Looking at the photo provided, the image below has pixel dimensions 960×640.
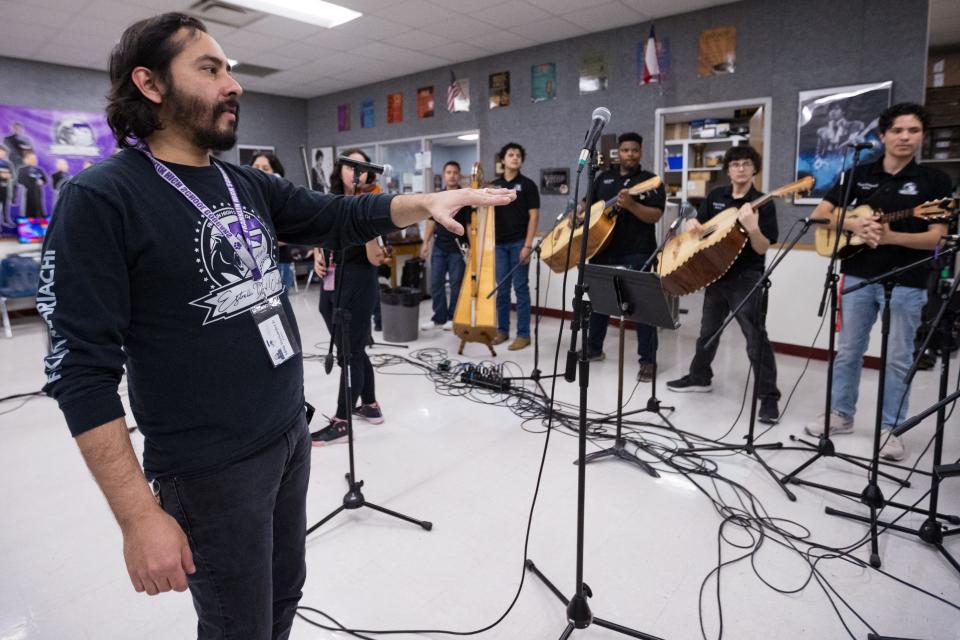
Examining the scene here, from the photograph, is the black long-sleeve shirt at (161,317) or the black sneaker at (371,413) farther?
the black sneaker at (371,413)

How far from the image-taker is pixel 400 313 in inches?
203

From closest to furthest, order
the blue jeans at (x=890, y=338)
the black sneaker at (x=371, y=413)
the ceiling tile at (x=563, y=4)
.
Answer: the blue jeans at (x=890, y=338) → the black sneaker at (x=371, y=413) → the ceiling tile at (x=563, y=4)

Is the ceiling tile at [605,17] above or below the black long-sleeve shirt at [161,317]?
above

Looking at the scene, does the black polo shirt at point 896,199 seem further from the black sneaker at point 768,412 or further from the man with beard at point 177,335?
the man with beard at point 177,335

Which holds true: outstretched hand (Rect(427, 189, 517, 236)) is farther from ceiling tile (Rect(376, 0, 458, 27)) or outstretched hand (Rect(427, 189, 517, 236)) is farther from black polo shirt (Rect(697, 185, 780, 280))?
ceiling tile (Rect(376, 0, 458, 27))

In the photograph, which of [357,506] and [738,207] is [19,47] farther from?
[738,207]

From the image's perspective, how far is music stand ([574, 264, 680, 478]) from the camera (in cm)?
245

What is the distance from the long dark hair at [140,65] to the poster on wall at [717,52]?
484cm

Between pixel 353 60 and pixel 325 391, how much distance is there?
14.5 feet

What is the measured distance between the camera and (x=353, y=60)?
6578 mm

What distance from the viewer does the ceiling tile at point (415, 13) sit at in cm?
475

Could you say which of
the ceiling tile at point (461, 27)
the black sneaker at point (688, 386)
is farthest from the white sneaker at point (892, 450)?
the ceiling tile at point (461, 27)

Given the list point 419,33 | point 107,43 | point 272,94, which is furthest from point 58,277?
point 272,94

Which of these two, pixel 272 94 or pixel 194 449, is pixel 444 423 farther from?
A: pixel 272 94
